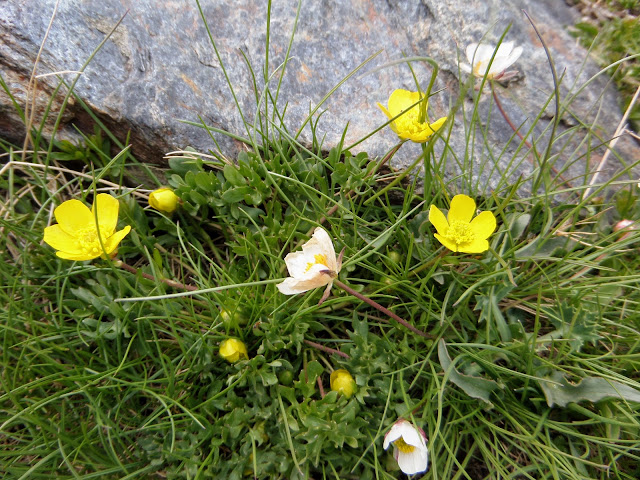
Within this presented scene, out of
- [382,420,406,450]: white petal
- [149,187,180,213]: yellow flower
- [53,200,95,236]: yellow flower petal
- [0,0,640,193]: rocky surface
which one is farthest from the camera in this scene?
[0,0,640,193]: rocky surface

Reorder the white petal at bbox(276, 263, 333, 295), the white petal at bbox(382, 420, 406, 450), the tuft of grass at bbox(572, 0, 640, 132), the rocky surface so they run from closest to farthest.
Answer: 1. the white petal at bbox(276, 263, 333, 295)
2. the white petal at bbox(382, 420, 406, 450)
3. the rocky surface
4. the tuft of grass at bbox(572, 0, 640, 132)

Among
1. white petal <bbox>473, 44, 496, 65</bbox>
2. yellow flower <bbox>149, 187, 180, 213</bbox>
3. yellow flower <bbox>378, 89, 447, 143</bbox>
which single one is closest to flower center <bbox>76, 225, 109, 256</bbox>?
Result: yellow flower <bbox>149, 187, 180, 213</bbox>

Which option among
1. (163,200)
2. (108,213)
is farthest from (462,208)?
(108,213)

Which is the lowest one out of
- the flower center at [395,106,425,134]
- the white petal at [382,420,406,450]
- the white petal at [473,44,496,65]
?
the white petal at [382,420,406,450]

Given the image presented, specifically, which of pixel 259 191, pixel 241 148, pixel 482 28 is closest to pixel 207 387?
pixel 259 191

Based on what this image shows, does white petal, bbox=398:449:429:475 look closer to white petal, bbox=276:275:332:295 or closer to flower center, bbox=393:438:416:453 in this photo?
flower center, bbox=393:438:416:453

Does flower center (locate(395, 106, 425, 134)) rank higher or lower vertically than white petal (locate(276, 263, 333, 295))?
higher

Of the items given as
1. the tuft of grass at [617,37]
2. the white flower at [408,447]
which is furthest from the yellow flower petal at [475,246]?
the tuft of grass at [617,37]
